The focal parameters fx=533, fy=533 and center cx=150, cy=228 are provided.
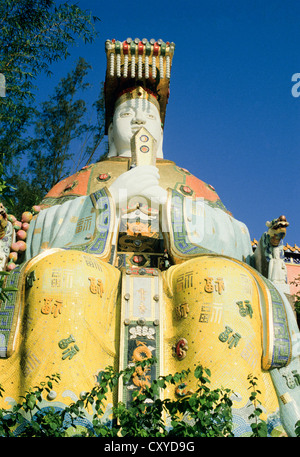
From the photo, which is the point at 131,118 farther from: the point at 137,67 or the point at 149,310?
the point at 149,310

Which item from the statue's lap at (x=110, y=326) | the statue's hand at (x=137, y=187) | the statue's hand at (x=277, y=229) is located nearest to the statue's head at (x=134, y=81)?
the statue's hand at (x=137, y=187)

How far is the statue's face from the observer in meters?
7.29

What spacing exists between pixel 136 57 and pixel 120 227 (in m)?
2.88

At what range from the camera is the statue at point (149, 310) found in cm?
418

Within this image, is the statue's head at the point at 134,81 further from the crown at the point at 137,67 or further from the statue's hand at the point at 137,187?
the statue's hand at the point at 137,187

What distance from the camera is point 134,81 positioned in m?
7.69

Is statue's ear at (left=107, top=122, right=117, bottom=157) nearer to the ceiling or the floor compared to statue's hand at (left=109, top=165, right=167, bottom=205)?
nearer to the ceiling

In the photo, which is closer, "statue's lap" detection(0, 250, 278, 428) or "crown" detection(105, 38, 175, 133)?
"statue's lap" detection(0, 250, 278, 428)

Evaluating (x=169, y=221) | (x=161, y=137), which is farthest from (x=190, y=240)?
(x=161, y=137)

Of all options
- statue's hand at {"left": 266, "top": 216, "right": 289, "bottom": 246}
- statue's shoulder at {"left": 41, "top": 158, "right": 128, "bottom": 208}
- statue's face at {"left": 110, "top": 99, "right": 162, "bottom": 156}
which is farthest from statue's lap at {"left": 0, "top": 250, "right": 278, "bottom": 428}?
statue's face at {"left": 110, "top": 99, "right": 162, "bottom": 156}

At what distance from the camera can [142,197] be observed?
5578 mm

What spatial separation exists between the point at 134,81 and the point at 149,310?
4189mm

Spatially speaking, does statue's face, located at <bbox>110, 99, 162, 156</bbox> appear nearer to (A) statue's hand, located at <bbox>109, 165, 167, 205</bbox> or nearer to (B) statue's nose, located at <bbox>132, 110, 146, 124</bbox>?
(B) statue's nose, located at <bbox>132, 110, 146, 124</bbox>

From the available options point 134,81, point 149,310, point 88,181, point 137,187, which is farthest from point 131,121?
point 149,310
